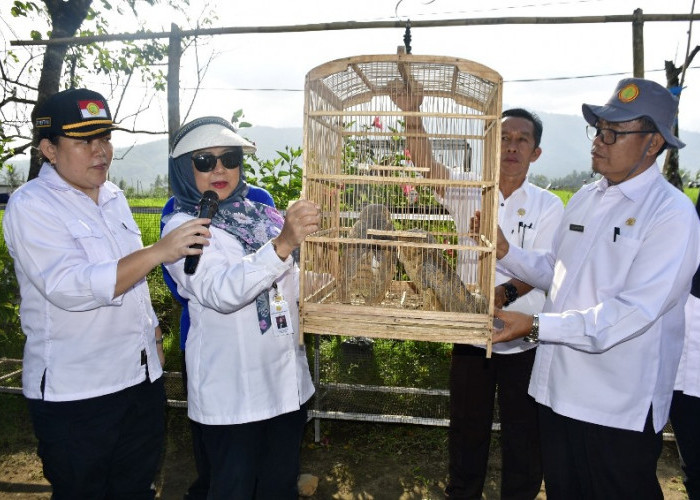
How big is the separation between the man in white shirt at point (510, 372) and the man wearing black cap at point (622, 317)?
0.88 m

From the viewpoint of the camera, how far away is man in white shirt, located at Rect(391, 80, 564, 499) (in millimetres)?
3676

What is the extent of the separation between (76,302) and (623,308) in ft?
8.43

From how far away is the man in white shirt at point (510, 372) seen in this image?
3676 millimetres

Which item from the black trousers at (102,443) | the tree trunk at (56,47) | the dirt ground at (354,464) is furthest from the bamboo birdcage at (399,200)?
the tree trunk at (56,47)

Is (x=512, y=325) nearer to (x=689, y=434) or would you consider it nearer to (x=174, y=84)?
(x=689, y=434)

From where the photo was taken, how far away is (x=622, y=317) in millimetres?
2377

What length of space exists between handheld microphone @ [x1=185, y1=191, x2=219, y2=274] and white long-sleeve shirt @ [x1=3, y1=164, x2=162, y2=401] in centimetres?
41

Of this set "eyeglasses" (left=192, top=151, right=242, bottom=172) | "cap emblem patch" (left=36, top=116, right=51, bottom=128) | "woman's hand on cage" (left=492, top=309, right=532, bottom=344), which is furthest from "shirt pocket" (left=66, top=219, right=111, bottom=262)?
"woman's hand on cage" (left=492, top=309, right=532, bottom=344)

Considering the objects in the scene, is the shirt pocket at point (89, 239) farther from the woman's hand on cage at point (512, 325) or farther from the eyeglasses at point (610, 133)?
the eyeglasses at point (610, 133)

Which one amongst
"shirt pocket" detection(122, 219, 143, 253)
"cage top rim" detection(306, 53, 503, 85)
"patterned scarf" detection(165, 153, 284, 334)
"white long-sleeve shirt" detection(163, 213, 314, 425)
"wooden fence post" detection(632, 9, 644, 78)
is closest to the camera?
"cage top rim" detection(306, 53, 503, 85)

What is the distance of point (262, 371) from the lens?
2.72m

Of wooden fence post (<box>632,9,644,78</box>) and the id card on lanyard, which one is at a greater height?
wooden fence post (<box>632,9,644,78</box>)

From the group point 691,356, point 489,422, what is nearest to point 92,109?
point 489,422

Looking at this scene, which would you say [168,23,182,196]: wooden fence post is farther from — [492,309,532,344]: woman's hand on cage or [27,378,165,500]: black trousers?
[492,309,532,344]: woman's hand on cage
